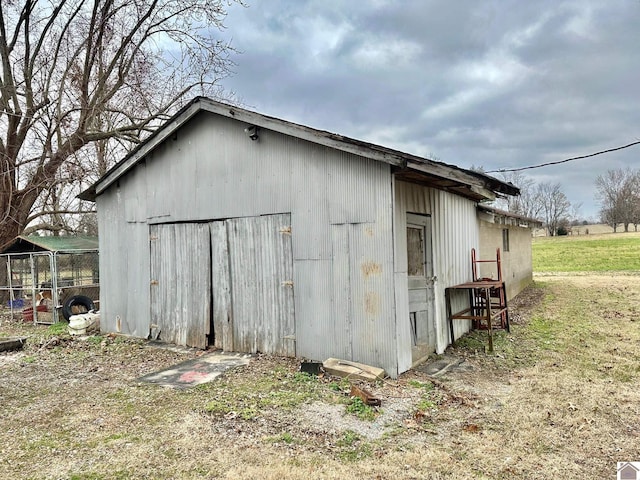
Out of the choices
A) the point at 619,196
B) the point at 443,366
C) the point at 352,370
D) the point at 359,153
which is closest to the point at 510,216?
the point at 443,366

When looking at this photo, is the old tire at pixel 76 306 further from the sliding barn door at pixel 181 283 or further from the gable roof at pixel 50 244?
the sliding barn door at pixel 181 283

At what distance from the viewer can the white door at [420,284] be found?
6191 mm

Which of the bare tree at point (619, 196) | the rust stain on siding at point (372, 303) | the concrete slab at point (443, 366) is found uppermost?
the bare tree at point (619, 196)

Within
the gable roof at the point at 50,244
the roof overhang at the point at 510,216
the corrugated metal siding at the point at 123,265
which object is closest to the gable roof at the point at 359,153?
the corrugated metal siding at the point at 123,265

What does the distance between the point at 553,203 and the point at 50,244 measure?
62001 millimetres

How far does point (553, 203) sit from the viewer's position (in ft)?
191

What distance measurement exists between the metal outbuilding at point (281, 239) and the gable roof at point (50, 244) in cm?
378

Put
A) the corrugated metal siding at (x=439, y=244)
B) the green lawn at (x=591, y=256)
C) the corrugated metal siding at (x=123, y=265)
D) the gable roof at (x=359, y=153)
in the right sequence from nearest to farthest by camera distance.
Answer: the gable roof at (x=359, y=153)
the corrugated metal siding at (x=439, y=244)
the corrugated metal siding at (x=123, y=265)
the green lawn at (x=591, y=256)

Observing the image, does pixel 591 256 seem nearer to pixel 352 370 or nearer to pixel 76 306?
pixel 352 370

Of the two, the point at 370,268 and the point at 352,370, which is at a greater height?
the point at 370,268

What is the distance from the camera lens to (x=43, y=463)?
3445mm

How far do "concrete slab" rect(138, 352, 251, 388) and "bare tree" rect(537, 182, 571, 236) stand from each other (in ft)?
201

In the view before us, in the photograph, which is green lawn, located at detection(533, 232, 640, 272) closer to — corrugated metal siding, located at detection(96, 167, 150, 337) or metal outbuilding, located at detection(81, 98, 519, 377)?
metal outbuilding, located at detection(81, 98, 519, 377)

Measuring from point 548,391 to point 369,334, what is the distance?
218 centimetres
